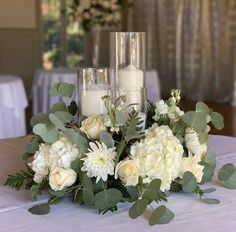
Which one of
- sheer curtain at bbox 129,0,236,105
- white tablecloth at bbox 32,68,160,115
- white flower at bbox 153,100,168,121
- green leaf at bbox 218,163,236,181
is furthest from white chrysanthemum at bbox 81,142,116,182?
sheer curtain at bbox 129,0,236,105

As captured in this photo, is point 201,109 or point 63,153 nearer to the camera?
point 63,153

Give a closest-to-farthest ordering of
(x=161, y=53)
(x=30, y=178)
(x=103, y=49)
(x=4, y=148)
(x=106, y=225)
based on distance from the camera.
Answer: (x=106, y=225), (x=30, y=178), (x=4, y=148), (x=161, y=53), (x=103, y=49)

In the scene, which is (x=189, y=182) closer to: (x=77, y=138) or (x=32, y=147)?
(x=77, y=138)

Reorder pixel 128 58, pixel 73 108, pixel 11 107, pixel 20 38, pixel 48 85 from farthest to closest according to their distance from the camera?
1. pixel 20 38
2. pixel 48 85
3. pixel 11 107
4. pixel 128 58
5. pixel 73 108

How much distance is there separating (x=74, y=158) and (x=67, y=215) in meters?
0.12

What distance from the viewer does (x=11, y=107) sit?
3912mm

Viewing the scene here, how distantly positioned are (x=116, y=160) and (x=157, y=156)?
3.5 inches

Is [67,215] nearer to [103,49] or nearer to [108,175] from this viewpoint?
[108,175]

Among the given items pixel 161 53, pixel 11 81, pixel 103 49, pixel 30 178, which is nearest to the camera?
pixel 30 178

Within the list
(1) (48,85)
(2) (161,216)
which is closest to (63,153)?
(2) (161,216)

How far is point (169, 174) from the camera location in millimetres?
1065

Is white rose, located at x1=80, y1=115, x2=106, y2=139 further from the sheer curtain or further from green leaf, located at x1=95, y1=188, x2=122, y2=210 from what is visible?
the sheer curtain

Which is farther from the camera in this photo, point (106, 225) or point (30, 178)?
point (30, 178)

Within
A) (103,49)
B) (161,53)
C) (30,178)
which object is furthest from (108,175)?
(103,49)
